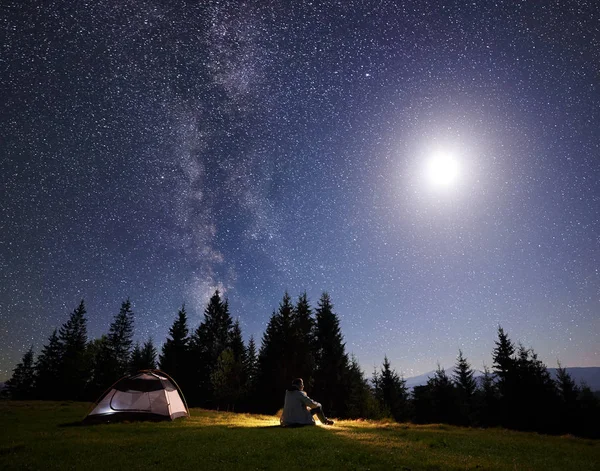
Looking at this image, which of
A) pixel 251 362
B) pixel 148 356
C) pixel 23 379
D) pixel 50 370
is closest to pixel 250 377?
pixel 251 362

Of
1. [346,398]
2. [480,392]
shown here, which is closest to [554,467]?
[346,398]

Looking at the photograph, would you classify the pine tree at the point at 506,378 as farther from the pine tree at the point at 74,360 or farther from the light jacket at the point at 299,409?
the pine tree at the point at 74,360

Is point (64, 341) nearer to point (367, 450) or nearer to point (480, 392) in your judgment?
point (367, 450)

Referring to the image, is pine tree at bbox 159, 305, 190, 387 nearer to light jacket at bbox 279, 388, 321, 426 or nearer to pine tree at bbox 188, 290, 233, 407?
pine tree at bbox 188, 290, 233, 407

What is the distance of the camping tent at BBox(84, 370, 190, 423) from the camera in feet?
59.1

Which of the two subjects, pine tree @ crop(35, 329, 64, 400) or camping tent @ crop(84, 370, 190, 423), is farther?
pine tree @ crop(35, 329, 64, 400)

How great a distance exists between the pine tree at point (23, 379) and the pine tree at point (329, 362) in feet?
189

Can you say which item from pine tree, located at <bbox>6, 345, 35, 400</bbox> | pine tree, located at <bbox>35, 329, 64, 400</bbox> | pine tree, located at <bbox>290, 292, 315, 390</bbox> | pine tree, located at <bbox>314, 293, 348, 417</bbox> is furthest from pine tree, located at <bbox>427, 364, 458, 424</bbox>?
pine tree, located at <bbox>6, 345, 35, 400</bbox>

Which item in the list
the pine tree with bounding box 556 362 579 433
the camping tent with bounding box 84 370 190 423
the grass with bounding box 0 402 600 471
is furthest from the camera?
the pine tree with bounding box 556 362 579 433

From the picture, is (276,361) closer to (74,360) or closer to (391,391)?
(391,391)

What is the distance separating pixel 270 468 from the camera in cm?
760

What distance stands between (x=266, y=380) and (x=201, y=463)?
4159 centimetres

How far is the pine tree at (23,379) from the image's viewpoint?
64.6 meters

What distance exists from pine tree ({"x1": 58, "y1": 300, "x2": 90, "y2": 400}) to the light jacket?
61.5 metres
